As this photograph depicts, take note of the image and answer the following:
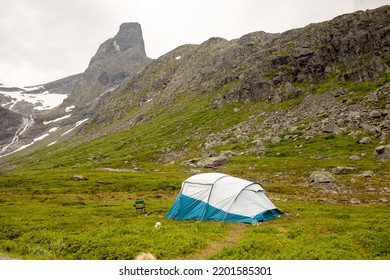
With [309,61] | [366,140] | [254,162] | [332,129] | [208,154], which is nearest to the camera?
[366,140]

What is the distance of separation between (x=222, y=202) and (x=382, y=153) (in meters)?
36.3

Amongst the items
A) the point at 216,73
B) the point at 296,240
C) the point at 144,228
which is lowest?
Result: the point at 296,240

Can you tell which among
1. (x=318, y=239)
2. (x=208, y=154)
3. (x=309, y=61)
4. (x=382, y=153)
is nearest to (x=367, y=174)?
(x=382, y=153)

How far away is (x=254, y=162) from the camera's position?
2251 inches

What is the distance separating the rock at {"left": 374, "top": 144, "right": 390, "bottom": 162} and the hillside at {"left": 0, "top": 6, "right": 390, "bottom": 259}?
→ 0.49ft

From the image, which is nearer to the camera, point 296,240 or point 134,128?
point 296,240

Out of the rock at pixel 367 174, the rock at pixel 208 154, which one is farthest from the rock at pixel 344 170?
the rock at pixel 208 154

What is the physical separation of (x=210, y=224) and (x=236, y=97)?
309 feet

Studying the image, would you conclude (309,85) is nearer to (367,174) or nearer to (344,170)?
(344,170)

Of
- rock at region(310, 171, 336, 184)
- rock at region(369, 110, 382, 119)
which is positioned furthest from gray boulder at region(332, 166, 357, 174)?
rock at region(369, 110, 382, 119)

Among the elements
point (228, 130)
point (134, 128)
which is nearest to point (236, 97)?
point (228, 130)

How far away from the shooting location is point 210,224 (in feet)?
71.5

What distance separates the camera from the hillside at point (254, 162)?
17.0 m

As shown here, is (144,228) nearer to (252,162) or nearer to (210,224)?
(210,224)
